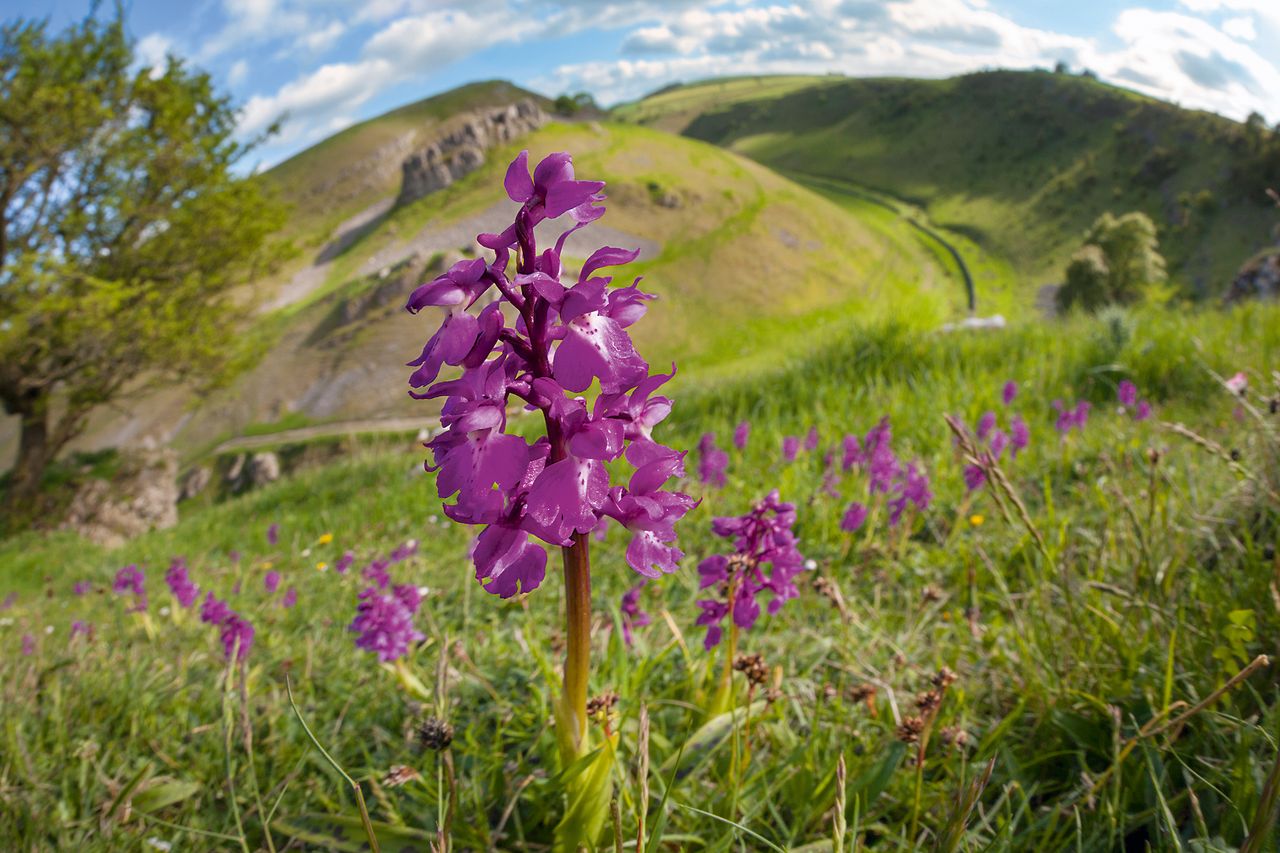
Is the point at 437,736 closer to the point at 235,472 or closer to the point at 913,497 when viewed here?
the point at 913,497

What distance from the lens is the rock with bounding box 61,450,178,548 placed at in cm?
1755

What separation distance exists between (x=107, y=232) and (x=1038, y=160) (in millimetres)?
70970

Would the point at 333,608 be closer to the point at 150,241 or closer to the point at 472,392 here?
the point at 472,392

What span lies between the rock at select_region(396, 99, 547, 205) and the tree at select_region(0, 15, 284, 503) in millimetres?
6996

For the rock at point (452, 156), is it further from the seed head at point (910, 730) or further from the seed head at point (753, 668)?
the seed head at point (910, 730)

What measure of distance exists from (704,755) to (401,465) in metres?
8.94

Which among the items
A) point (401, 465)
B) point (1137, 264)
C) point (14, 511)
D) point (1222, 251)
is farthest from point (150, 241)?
point (1222, 251)

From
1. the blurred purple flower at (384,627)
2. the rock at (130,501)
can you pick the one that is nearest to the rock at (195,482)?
the rock at (130,501)

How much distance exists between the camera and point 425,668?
116 inches

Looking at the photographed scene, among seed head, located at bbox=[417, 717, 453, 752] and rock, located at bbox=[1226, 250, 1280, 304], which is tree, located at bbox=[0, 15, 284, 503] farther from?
rock, located at bbox=[1226, 250, 1280, 304]

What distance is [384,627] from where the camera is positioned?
2.50 meters

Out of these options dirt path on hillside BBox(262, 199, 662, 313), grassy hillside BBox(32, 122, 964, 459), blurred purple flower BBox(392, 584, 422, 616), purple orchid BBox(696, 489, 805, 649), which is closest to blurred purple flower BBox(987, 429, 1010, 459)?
purple orchid BBox(696, 489, 805, 649)

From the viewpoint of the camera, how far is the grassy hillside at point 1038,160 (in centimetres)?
5341

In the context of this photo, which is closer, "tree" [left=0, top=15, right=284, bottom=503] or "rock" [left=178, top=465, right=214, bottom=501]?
"tree" [left=0, top=15, right=284, bottom=503]
